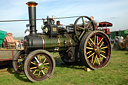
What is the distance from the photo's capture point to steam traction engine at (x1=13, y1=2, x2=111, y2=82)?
4.75 m

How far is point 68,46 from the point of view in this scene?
5.47m

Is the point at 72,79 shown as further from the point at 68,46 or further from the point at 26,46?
the point at 26,46

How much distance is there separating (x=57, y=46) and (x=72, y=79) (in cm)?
156

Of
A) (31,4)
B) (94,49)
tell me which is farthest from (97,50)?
(31,4)

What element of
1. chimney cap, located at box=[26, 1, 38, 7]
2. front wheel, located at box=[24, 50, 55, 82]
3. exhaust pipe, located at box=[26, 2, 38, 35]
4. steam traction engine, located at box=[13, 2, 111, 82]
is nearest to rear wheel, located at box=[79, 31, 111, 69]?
steam traction engine, located at box=[13, 2, 111, 82]

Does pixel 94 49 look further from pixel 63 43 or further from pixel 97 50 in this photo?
pixel 63 43

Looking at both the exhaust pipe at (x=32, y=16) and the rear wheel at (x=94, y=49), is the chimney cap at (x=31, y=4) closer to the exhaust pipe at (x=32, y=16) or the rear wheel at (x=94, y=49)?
the exhaust pipe at (x=32, y=16)

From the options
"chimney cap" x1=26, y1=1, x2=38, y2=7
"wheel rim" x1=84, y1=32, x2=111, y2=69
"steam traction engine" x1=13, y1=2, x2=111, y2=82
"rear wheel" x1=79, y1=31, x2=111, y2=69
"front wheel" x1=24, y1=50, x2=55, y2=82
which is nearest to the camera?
"front wheel" x1=24, y1=50, x2=55, y2=82

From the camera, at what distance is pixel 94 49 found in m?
5.45

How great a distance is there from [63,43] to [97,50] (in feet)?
4.76

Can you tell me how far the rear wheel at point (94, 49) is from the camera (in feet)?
16.7

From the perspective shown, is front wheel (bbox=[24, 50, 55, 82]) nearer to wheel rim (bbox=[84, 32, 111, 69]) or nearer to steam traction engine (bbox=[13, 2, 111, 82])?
steam traction engine (bbox=[13, 2, 111, 82])

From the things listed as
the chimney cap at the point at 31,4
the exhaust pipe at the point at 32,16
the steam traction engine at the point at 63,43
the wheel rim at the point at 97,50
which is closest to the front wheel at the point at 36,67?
the steam traction engine at the point at 63,43

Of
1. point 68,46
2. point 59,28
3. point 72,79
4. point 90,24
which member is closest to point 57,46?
point 68,46
